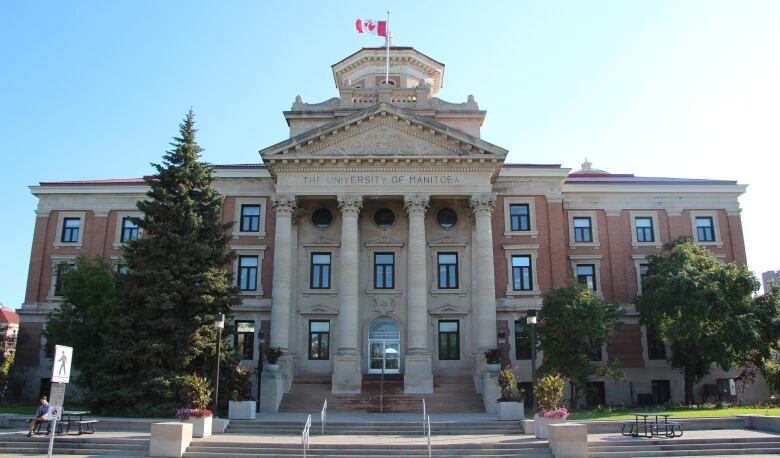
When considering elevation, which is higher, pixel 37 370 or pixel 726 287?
pixel 726 287

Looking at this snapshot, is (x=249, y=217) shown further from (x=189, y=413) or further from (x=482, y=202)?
(x=189, y=413)

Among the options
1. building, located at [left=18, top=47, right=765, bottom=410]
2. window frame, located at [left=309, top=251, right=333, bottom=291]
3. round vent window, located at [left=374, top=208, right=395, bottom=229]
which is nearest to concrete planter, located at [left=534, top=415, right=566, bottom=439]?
building, located at [left=18, top=47, right=765, bottom=410]

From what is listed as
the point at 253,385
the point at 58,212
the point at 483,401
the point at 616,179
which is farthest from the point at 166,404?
the point at 616,179

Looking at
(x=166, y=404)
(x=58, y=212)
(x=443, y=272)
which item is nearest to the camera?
(x=166, y=404)

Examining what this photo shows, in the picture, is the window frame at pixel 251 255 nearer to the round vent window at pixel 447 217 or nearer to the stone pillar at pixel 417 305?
the stone pillar at pixel 417 305

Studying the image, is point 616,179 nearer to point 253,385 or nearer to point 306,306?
point 306,306

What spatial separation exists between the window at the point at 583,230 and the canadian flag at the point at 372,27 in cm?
1748

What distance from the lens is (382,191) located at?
38.4 meters

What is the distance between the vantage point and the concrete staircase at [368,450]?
69.5ft

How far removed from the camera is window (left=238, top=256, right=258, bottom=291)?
138 feet

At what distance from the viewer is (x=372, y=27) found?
Answer: 41.7 metres

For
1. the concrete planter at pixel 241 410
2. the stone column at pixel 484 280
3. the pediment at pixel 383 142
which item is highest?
the pediment at pixel 383 142

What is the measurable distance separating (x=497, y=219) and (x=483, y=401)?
1287cm

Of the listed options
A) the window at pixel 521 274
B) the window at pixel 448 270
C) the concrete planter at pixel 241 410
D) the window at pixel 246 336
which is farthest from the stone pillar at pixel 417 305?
the window at pixel 246 336
